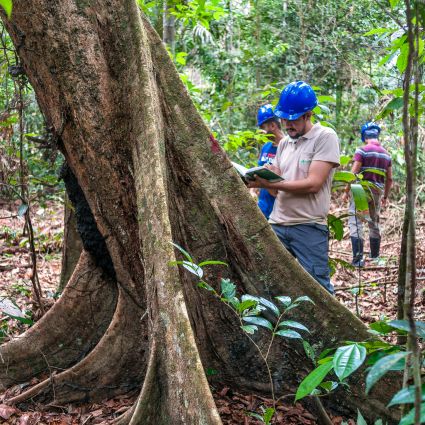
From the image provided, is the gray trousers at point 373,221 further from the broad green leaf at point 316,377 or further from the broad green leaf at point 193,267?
the broad green leaf at point 316,377

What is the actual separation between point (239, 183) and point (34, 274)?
182cm

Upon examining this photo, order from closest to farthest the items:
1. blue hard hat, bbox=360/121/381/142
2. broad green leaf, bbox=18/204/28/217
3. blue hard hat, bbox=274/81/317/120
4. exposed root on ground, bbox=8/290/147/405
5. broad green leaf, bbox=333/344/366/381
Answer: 1. broad green leaf, bbox=333/344/366/381
2. exposed root on ground, bbox=8/290/147/405
3. broad green leaf, bbox=18/204/28/217
4. blue hard hat, bbox=274/81/317/120
5. blue hard hat, bbox=360/121/381/142

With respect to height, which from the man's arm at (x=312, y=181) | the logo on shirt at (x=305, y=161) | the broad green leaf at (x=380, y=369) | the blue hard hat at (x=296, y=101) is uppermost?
the blue hard hat at (x=296, y=101)

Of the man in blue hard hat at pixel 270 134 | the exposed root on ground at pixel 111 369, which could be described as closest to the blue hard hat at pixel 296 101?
the man in blue hard hat at pixel 270 134

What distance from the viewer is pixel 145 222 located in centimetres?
287

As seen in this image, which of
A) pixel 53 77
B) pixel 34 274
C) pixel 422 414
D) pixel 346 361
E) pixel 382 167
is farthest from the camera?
pixel 382 167

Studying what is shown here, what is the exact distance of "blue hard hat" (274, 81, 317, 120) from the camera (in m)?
3.91

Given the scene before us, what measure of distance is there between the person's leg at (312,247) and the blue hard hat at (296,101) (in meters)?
0.79

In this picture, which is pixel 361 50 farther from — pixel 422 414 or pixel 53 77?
pixel 422 414

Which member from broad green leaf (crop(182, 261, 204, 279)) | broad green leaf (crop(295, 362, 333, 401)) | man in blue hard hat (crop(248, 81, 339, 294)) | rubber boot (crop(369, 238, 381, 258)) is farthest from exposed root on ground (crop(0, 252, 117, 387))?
rubber boot (crop(369, 238, 381, 258))

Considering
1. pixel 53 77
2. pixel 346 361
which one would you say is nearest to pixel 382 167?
pixel 53 77

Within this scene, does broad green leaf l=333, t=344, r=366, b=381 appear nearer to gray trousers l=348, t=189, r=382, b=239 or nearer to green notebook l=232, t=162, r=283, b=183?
green notebook l=232, t=162, r=283, b=183

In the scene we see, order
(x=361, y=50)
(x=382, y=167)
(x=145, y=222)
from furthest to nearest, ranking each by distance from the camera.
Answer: (x=361, y=50) → (x=382, y=167) → (x=145, y=222)

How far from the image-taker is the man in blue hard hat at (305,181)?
3.85 metres
